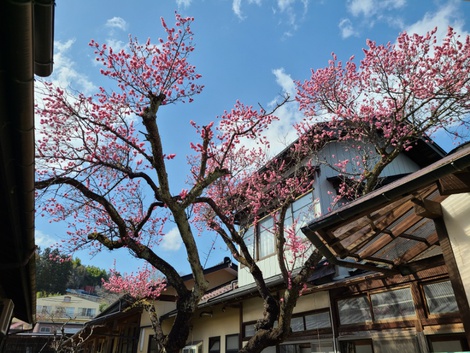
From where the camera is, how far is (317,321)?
7145mm

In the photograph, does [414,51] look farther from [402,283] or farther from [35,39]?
[35,39]

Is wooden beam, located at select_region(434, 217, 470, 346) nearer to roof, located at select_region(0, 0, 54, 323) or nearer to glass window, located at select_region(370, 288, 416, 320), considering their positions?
glass window, located at select_region(370, 288, 416, 320)

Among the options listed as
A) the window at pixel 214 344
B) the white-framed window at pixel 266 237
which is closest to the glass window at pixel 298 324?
the white-framed window at pixel 266 237

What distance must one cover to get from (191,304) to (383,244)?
124 inches

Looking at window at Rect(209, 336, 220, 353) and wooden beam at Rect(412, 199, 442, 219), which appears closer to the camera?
wooden beam at Rect(412, 199, 442, 219)

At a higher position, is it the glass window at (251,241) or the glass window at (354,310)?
the glass window at (251,241)

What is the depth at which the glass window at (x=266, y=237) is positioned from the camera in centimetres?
978

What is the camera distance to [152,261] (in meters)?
5.85

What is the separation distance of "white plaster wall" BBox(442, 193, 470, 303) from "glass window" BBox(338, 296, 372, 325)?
11.4 feet

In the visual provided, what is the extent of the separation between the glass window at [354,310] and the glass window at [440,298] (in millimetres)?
1188

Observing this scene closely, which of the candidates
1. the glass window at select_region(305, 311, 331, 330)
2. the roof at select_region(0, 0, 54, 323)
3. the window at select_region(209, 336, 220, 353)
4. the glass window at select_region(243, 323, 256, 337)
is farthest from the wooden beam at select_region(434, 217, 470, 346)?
the window at select_region(209, 336, 220, 353)

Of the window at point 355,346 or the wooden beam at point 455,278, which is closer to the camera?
the wooden beam at point 455,278

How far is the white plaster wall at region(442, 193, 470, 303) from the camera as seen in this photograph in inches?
117

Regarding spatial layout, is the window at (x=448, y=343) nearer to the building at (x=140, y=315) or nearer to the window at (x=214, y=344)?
the window at (x=214, y=344)
